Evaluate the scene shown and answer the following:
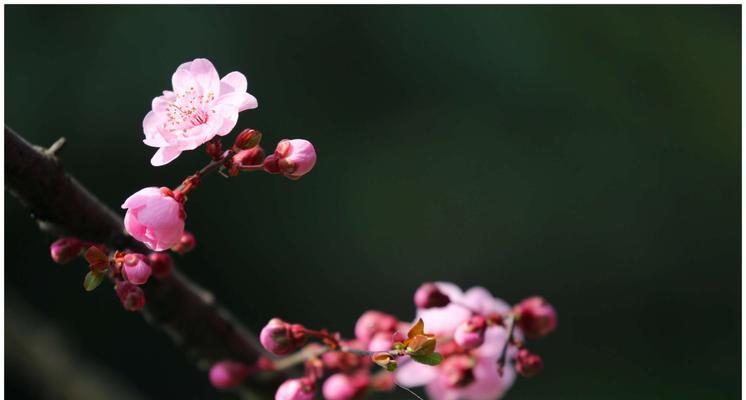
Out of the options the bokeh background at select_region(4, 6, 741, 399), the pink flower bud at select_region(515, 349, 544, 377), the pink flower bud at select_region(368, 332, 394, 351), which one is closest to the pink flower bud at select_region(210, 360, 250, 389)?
the pink flower bud at select_region(368, 332, 394, 351)

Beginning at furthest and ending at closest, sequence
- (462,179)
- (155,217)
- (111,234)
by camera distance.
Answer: (462,179)
(111,234)
(155,217)

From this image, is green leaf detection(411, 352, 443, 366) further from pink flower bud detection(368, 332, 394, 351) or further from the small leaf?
pink flower bud detection(368, 332, 394, 351)

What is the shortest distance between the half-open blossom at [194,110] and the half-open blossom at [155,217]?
0.02m

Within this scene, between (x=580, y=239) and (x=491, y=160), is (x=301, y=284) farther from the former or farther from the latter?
(x=580, y=239)

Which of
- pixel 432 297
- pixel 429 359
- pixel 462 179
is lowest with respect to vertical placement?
pixel 429 359

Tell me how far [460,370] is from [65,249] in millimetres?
282

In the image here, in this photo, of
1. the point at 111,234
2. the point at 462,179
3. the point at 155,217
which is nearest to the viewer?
the point at 155,217

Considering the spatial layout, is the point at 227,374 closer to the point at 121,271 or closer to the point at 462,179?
the point at 121,271

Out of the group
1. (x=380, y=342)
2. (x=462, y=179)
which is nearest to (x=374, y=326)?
(x=380, y=342)

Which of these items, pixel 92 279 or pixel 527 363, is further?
pixel 527 363

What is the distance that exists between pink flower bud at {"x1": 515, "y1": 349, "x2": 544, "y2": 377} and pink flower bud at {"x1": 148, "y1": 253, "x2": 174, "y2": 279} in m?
0.24

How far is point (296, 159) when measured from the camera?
0.47 meters

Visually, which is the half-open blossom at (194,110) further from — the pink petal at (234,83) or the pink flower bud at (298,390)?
the pink flower bud at (298,390)

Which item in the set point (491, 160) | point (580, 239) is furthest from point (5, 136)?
point (580, 239)
